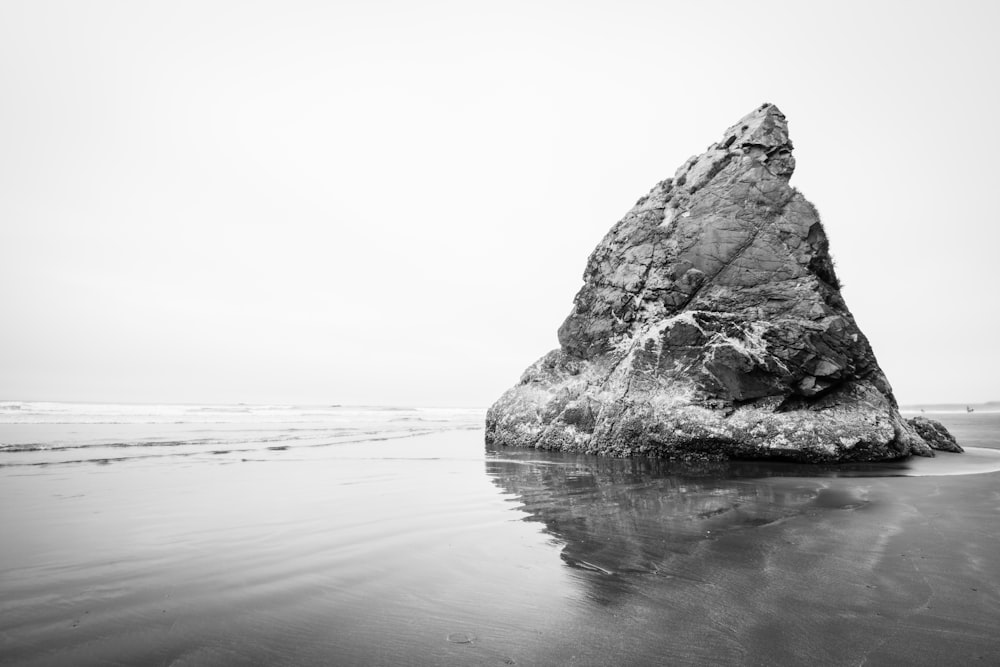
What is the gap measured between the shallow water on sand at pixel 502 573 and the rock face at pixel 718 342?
135 inches

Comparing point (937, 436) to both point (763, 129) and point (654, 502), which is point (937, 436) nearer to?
point (763, 129)

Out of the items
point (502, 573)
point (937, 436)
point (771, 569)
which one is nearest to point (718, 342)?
point (937, 436)

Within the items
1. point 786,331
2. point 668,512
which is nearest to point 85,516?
point 668,512

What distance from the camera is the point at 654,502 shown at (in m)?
6.04

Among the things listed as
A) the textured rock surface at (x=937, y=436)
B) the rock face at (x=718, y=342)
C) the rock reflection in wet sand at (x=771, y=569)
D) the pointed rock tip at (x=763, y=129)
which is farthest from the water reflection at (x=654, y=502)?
the pointed rock tip at (x=763, y=129)

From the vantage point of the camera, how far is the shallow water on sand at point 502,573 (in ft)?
7.57

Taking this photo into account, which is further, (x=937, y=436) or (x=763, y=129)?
(x=763, y=129)

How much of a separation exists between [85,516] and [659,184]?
54.5 feet

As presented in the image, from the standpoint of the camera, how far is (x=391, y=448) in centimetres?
1366

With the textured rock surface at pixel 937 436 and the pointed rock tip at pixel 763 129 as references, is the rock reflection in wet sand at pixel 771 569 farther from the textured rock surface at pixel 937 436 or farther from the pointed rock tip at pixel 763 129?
the pointed rock tip at pixel 763 129

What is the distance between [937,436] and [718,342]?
713 centimetres

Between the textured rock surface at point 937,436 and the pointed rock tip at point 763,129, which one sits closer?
the textured rock surface at point 937,436

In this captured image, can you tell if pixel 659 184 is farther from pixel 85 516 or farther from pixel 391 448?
pixel 85 516

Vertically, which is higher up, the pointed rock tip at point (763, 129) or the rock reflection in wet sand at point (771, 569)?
the pointed rock tip at point (763, 129)
